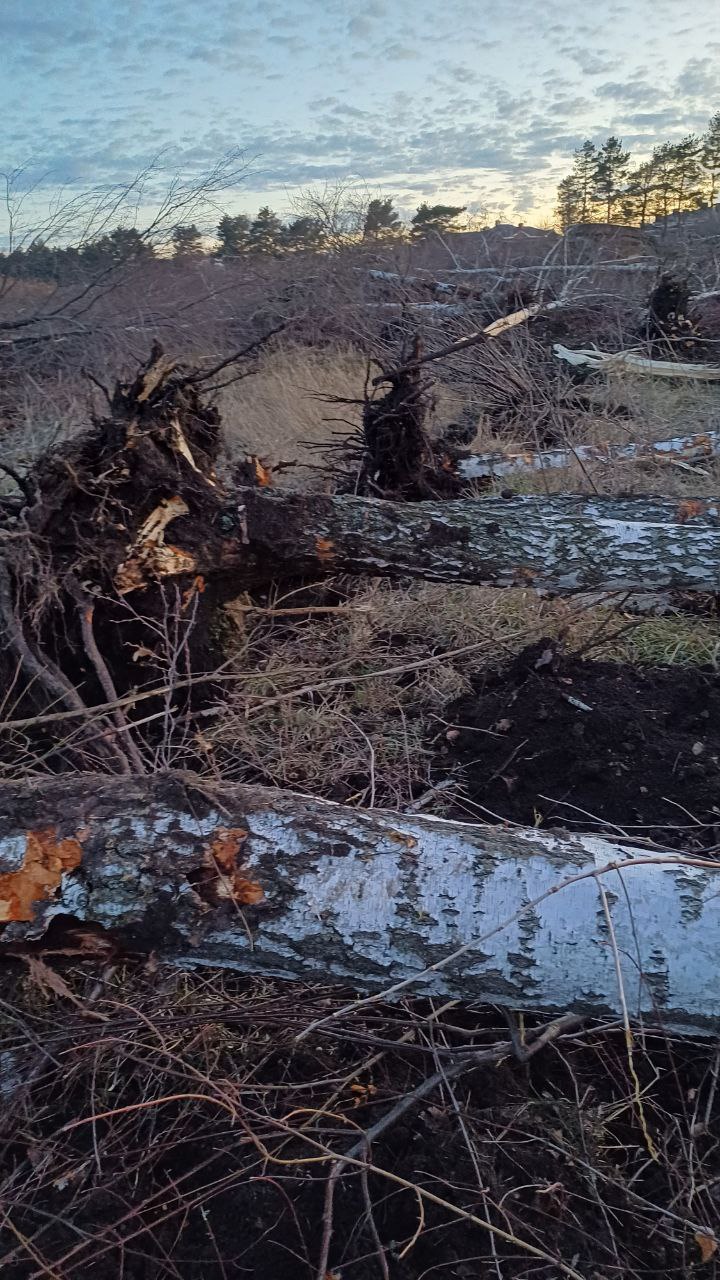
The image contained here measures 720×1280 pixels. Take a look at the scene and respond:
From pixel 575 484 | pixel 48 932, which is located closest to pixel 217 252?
pixel 575 484

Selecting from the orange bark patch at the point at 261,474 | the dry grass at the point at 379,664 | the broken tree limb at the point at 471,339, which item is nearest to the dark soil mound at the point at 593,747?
the dry grass at the point at 379,664

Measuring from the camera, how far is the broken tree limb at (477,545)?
10.0ft

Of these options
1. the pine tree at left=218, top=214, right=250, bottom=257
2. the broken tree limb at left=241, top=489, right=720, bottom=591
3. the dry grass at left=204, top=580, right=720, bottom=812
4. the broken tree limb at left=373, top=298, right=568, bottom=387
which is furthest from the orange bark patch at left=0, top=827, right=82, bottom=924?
the pine tree at left=218, top=214, right=250, bottom=257

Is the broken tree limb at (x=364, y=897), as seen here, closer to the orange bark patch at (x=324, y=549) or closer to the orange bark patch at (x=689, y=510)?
the orange bark patch at (x=324, y=549)

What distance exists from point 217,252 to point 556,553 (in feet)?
32.8

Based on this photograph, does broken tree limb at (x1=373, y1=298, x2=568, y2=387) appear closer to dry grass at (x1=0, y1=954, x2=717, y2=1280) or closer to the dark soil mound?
the dark soil mound

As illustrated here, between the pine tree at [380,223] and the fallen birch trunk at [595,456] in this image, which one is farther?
the pine tree at [380,223]

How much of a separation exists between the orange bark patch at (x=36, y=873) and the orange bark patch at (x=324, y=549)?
1792mm

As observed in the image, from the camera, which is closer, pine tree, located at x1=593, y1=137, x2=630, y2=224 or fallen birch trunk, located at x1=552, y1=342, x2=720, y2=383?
fallen birch trunk, located at x1=552, y1=342, x2=720, y2=383

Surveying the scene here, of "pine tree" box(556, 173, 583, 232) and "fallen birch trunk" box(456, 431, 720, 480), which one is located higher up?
"pine tree" box(556, 173, 583, 232)

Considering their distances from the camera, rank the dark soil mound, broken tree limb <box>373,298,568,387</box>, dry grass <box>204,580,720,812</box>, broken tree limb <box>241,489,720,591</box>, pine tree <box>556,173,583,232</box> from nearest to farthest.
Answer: the dark soil mound
dry grass <box>204,580,720,812</box>
broken tree limb <box>241,489,720,591</box>
broken tree limb <box>373,298,568,387</box>
pine tree <box>556,173,583,232</box>

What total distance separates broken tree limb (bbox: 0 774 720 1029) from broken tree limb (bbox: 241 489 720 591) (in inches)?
65.1

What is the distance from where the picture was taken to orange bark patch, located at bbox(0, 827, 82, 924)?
1.47 metres

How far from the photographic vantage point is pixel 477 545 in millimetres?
3156
